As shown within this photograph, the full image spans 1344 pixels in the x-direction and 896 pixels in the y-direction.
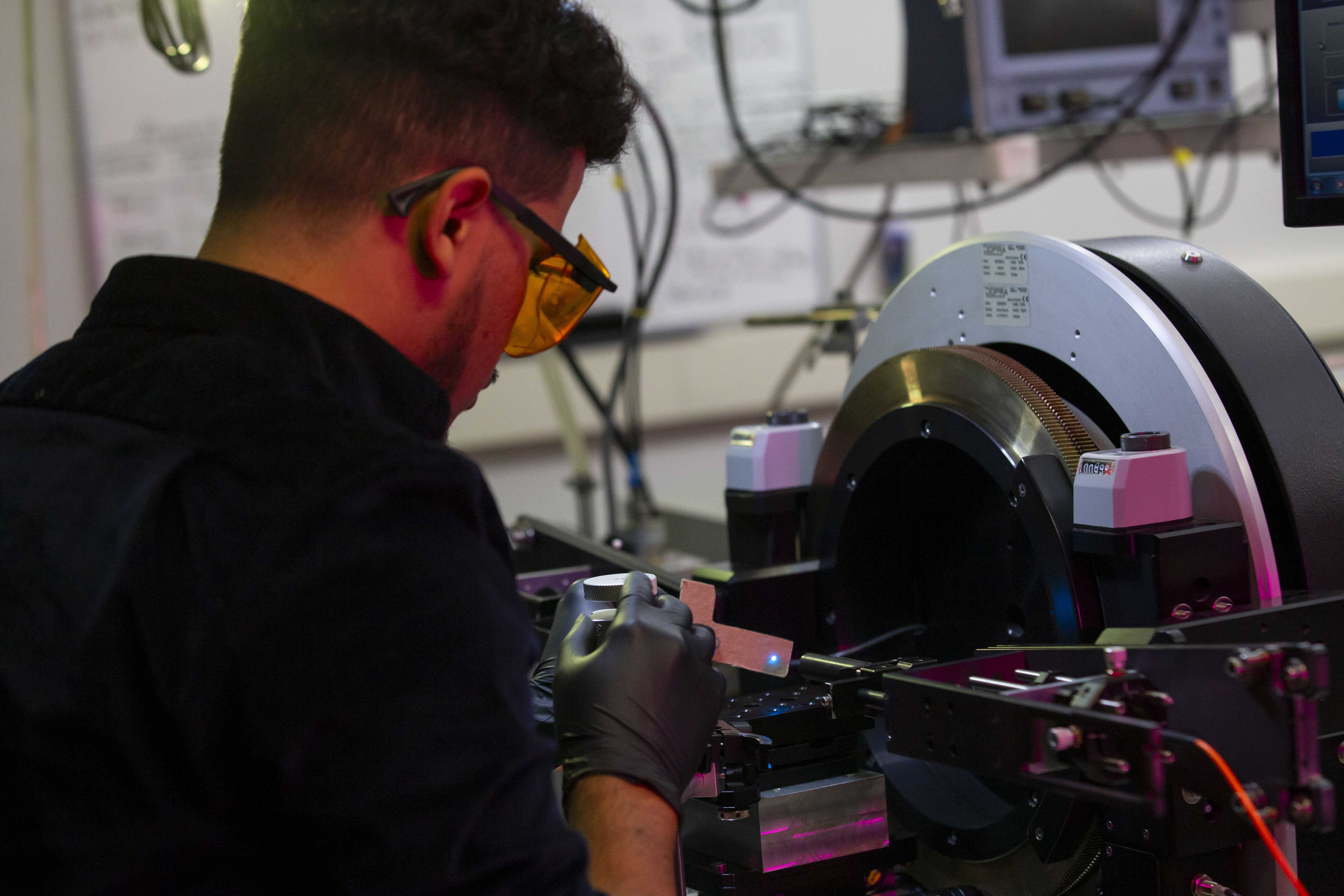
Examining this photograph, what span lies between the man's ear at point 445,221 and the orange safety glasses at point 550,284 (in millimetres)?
13

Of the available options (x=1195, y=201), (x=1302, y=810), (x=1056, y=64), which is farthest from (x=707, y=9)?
(x=1195, y=201)

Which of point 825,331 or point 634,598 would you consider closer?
point 634,598

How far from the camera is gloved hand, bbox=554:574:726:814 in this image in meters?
0.83

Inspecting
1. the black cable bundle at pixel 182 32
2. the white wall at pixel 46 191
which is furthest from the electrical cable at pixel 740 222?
the black cable bundle at pixel 182 32

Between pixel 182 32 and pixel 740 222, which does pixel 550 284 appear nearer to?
pixel 182 32

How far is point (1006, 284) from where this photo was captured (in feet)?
3.64

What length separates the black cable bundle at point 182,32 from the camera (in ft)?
5.27

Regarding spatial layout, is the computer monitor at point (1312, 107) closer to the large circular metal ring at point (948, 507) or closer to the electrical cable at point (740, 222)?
the large circular metal ring at point (948, 507)

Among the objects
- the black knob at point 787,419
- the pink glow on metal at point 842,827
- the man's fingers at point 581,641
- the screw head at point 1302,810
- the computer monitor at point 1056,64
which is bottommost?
the pink glow on metal at point 842,827

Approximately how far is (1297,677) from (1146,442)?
22 centimetres

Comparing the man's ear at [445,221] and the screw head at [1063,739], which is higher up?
the man's ear at [445,221]

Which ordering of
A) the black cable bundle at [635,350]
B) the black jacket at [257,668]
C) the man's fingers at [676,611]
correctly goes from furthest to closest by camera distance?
the black cable bundle at [635,350], the man's fingers at [676,611], the black jacket at [257,668]

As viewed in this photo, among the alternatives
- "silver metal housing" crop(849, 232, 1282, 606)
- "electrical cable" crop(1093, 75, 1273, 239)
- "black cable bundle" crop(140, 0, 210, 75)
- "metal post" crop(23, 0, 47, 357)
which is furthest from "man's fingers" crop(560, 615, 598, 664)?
"electrical cable" crop(1093, 75, 1273, 239)

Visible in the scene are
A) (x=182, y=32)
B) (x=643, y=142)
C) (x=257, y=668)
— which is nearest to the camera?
(x=257, y=668)
